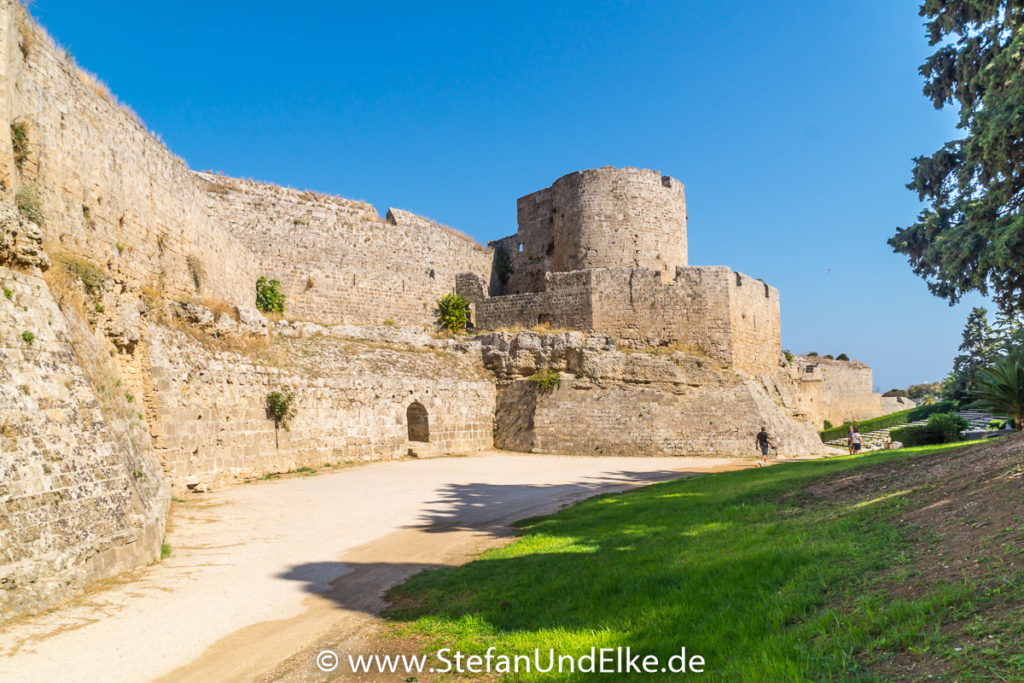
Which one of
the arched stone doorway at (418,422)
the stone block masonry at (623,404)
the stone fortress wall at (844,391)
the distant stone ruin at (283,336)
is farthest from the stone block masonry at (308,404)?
the stone fortress wall at (844,391)

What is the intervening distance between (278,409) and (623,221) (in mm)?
18575

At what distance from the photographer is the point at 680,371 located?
77.5ft

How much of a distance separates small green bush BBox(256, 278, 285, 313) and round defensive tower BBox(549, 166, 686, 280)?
1310 cm

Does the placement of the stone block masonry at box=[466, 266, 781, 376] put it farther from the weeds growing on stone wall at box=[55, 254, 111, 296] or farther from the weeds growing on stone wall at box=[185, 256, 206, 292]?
the weeds growing on stone wall at box=[55, 254, 111, 296]

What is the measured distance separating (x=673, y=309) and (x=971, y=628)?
22.8m

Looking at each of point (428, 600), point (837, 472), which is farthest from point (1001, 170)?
point (428, 600)

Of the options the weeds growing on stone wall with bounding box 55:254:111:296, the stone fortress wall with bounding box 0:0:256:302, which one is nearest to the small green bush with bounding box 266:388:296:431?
the stone fortress wall with bounding box 0:0:256:302

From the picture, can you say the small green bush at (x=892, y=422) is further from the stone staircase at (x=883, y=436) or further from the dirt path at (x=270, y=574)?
the dirt path at (x=270, y=574)

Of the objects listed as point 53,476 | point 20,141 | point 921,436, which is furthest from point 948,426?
point 20,141

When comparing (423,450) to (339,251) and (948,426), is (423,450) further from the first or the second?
(948,426)

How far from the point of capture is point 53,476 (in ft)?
20.6

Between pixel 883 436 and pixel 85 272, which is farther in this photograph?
pixel 883 436

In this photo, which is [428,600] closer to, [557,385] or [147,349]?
[147,349]

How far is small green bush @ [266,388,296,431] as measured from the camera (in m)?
15.9
